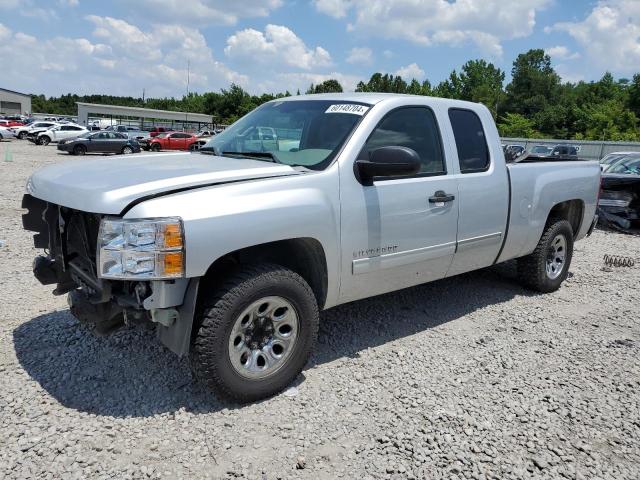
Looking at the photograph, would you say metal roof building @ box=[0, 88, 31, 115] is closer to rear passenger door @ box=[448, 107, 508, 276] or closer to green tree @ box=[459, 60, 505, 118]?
green tree @ box=[459, 60, 505, 118]

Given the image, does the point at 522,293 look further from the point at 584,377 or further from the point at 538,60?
the point at 538,60

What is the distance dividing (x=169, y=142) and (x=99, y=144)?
782 cm

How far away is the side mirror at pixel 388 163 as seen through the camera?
3.32 metres

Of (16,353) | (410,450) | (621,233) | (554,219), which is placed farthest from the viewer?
(621,233)

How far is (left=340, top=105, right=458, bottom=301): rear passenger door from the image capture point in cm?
350

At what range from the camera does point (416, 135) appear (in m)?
4.08

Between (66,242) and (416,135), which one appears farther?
(416,135)

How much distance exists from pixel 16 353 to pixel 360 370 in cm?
249

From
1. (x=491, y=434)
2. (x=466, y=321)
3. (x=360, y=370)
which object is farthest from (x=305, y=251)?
(x=466, y=321)

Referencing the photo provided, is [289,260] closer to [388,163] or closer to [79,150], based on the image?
[388,163]

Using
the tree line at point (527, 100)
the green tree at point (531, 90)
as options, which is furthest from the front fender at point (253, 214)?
the green tree at point (531, 90)

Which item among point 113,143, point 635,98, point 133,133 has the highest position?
point 635,98

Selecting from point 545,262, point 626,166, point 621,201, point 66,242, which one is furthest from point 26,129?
point 545,262

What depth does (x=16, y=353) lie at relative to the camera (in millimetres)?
3695
